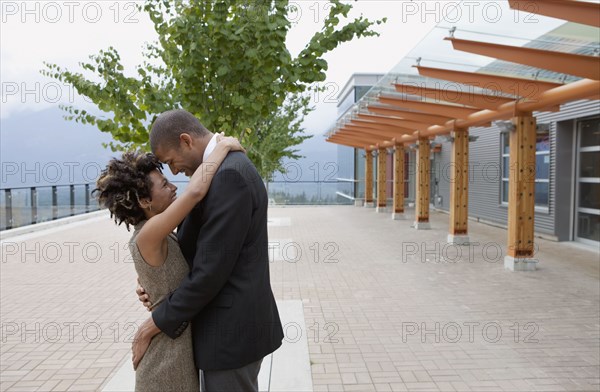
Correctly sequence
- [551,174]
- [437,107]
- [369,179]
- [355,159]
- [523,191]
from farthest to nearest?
[355,159] → [369,179] → [551,174] → [437,107] → [523,191]

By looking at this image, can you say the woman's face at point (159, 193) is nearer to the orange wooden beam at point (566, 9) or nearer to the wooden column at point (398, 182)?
the orange wooden beam at point (566, 9)

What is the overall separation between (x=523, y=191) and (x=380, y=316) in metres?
4.34

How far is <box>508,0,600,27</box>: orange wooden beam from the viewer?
199 inches

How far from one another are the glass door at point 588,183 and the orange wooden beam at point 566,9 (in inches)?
289

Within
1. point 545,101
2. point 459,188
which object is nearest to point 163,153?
Result: point 545,101

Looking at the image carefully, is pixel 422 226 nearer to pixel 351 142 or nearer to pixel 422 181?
pixel 422 181

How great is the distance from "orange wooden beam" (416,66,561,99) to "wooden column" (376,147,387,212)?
13025 millimetres

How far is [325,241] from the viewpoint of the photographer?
42.0 feet

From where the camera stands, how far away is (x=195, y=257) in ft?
6.05

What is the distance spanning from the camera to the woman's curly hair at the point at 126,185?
192 cm

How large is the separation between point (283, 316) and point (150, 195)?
4213 millimetres

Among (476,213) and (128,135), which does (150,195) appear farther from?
(476,213)

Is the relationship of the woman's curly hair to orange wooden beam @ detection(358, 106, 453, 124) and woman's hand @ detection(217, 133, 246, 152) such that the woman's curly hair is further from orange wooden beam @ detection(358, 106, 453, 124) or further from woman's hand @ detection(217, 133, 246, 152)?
orange wooden beam @ detection(358, 106, 453, 124)

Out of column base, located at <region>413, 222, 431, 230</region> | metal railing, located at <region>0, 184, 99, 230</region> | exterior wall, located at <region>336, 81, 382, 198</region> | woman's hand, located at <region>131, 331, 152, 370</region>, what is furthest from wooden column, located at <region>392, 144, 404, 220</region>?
woman's hand, located at <region>131, 331, 152, 370</region>
